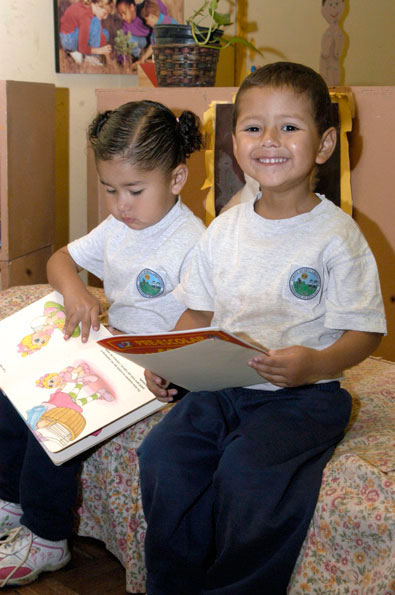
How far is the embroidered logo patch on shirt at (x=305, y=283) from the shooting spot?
1.12 m

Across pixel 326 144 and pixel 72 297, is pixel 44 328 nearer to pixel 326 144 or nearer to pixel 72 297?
pixel 72 297

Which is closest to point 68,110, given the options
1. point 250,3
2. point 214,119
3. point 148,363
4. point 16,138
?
point 16,138

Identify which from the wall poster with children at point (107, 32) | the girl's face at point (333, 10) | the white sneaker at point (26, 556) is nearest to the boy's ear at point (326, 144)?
the white sneaker at point (26, 556)

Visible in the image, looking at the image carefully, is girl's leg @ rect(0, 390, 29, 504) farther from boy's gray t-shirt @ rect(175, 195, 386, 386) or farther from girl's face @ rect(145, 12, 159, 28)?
girl's face @ rect(145, 12, 159, 28)

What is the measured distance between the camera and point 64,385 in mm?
1280

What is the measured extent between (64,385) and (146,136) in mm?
472

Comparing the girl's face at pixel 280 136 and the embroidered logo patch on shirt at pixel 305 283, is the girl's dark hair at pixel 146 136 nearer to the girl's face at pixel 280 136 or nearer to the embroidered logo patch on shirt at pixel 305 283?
the girl's face at pixel 280 136

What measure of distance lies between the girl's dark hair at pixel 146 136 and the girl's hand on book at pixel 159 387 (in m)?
0.39

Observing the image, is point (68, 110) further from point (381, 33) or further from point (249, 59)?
point (381, 33)

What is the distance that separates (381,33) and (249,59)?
46cm

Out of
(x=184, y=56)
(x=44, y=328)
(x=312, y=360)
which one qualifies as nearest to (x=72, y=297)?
(x=44, y=328)

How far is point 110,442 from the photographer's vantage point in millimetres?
1345

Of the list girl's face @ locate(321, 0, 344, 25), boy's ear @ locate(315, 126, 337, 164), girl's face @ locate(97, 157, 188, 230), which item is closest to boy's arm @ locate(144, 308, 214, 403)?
girl's face @ locate(97, 157, 188, 230)

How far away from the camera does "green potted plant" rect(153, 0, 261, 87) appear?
6.39 ft
